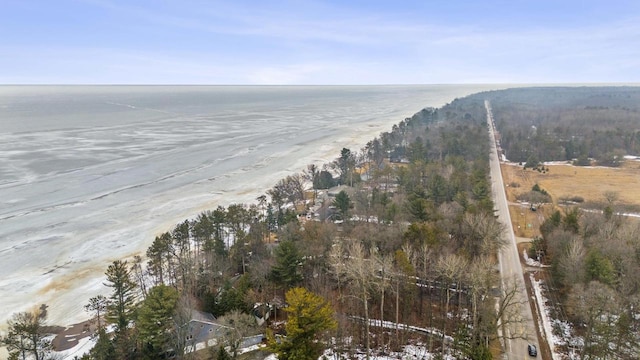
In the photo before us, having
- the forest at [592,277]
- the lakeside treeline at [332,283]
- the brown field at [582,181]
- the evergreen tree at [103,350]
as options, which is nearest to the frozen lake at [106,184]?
the lakeside treeline at [332,283]

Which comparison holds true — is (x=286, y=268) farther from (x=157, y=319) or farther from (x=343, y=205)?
(x=343, y=205)

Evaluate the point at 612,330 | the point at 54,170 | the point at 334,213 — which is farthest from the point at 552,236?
the point at 54,170

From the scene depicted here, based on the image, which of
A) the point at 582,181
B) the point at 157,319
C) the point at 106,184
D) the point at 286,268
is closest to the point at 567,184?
the point at 582,181

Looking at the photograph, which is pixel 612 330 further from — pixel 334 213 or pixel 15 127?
pixel 15 127

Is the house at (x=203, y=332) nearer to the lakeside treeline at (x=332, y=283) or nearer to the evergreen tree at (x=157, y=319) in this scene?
the lakeside treeline at (x=332, y=283)

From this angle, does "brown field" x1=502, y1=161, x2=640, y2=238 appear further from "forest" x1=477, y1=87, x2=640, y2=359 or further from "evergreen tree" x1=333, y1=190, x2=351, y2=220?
"evergreen tree" x1=333, y1=190, x2=351, y2=220
